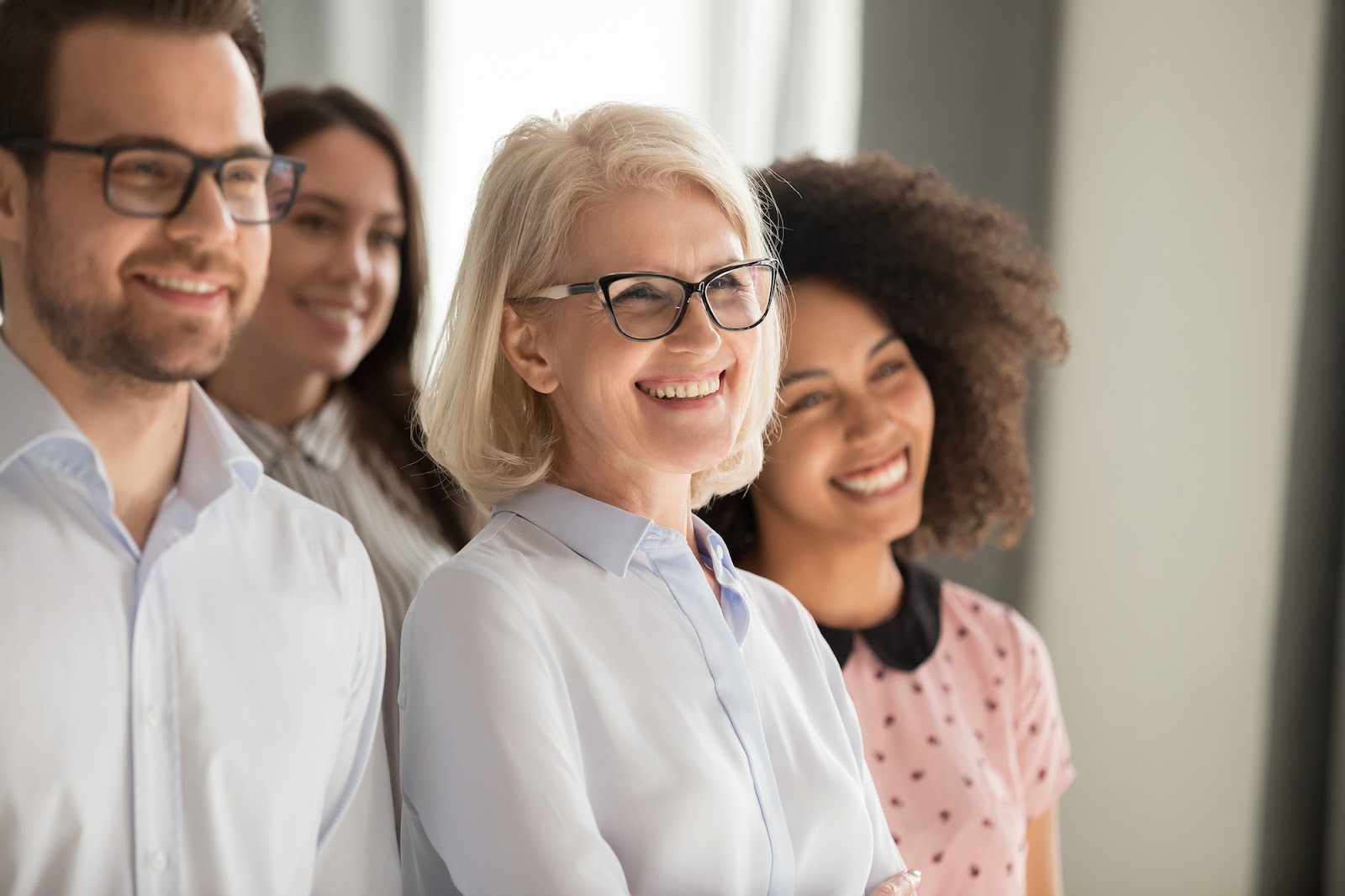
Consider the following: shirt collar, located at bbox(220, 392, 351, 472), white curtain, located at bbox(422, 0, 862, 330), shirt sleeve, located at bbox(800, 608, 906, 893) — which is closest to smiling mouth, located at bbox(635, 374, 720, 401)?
shirt sleeve, located at bbox(800, 608, 906, 893)

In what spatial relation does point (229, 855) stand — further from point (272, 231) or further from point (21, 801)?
point (272, 231)

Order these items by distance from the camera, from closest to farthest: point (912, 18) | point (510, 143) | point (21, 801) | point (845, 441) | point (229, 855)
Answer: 1. point (21, 801)
2. point (229, 855)
3. point (510, 143)
4. point (845, 441)
5. point (912, 18)

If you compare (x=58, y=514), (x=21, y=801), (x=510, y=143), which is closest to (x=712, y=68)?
(x=510, y=143)

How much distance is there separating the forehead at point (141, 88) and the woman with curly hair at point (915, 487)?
0.83 metres

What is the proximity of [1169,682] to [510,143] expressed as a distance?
236 centimetres

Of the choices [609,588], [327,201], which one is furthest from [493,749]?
[327,201]

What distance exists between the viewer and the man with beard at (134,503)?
1.25 metres

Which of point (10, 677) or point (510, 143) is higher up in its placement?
point (510, 143)

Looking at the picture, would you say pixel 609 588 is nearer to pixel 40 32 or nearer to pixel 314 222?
pixel 40 32

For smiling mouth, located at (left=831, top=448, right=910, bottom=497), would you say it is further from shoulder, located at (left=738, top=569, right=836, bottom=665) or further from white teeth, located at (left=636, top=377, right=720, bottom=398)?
white teeth, located at (left=636, top=377, right=720, bottom=398)

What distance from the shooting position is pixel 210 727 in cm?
133

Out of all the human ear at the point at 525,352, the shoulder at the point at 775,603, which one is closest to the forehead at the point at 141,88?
the human ear at the point at 525,352

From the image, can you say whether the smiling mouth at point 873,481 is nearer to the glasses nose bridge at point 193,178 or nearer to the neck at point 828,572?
the neck at point 828,572

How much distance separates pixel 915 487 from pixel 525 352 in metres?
0.79
